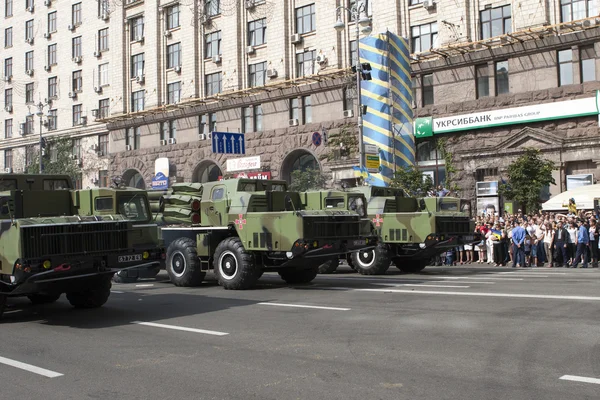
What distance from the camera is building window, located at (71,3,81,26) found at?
52594 millimetres

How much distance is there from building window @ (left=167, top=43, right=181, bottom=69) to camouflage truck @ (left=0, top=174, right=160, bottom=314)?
33.7m

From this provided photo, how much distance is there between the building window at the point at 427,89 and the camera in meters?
34.2

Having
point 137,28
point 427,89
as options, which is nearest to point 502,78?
point 427,89

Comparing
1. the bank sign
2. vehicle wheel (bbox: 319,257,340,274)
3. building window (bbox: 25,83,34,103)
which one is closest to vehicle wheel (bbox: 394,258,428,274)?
vehicle wheel (bbox: 319,257,340,274)

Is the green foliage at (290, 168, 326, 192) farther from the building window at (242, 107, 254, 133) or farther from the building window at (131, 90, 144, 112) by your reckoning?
the building window at (131, 90, 144, 112)

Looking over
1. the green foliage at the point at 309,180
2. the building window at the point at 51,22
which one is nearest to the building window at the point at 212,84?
the green foliage at the point at 309,180

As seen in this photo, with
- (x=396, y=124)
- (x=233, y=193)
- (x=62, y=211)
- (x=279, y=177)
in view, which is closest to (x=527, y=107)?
(x=396, y=124)

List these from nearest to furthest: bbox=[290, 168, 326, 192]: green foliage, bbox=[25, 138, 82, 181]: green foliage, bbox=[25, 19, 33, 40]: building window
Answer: bbox=[290, 168, 326, 192]: green foliage < bbox=[25, 138, 82, 181]: green foliage < bbox=[25, 19, 33, 40]: building window

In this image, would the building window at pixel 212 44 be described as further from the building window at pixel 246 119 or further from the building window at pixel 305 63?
the building window at pixel 305 63

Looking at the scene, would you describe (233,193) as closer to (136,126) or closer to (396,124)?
(396,124)

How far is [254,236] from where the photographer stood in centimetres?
1560

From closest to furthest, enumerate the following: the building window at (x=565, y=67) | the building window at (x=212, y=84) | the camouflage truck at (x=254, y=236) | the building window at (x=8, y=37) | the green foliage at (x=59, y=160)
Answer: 1. the camouflage truck at (x=254, y=236)
2. the building window at (x=565, y=67)
3. the building window at (x=212, y=84)
4. the green foliage at (x=59, y=160)
5. the building window at (x=8, y=37)

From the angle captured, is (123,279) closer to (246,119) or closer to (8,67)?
(246,119)

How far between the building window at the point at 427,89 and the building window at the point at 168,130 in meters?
18.4
